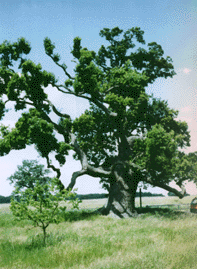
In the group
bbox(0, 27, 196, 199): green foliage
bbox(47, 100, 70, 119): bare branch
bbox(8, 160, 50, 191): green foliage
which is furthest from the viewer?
bbox(8, 160, 50, 191): green foliage

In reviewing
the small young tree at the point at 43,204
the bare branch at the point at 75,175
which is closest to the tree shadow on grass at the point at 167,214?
the bare branch at the point at 75,175

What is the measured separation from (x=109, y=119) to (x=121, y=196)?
6973 millimetres

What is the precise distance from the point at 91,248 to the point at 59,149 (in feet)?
33.2

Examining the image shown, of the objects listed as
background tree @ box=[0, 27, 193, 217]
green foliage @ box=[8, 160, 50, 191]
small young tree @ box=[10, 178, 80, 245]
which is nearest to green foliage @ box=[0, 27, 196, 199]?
background tree @ box=[0, 27, 193, 217]

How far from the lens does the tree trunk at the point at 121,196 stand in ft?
66.8

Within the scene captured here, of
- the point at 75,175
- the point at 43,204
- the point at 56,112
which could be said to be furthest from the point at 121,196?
the point at 43,204

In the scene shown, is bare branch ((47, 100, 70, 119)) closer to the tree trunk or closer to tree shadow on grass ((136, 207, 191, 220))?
the tree trunk

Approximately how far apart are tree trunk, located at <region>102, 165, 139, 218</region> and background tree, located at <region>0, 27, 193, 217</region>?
0.26 feet

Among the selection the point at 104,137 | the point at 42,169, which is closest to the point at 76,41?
the point at 104,137

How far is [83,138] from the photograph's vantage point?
75.6ft

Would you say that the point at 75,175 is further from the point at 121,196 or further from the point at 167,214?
the point at 167,214

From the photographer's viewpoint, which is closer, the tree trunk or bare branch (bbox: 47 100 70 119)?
the tree trunk

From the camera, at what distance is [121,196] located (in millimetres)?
20719

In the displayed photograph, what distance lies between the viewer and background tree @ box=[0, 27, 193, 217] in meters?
17.2
